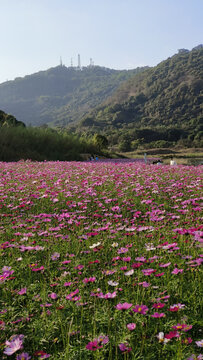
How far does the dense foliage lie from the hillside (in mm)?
45548

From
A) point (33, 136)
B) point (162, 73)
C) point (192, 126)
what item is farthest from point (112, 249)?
point (162, 73)

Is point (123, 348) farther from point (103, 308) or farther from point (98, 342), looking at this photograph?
point (103, 308)

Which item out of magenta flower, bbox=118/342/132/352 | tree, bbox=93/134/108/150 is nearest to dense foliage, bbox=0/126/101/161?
tree, bbox=93/134/108/150

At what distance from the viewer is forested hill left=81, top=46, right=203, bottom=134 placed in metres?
95.8

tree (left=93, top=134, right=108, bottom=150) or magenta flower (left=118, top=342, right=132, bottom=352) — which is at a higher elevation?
tree (left=93, top=134, right=108, bottom=150)

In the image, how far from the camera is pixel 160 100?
116 m

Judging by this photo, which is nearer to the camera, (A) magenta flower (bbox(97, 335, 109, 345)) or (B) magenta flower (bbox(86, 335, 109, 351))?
(B) magenta flower (bbox(86, 335, 109, 351))

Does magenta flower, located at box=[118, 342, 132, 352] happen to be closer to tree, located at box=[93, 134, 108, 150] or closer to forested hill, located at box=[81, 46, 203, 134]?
tree, located at box=[93, 134, 108, 150]

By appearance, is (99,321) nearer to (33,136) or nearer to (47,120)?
(33,136)

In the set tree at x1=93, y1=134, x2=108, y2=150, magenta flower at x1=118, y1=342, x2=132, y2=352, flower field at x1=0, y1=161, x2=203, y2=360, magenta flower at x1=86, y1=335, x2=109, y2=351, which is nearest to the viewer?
magenta flower at x1=86, y1=335, x2=109, y2=351

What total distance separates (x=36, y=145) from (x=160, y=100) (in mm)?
102915

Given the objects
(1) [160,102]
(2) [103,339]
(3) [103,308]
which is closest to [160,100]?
(1) [160,102]

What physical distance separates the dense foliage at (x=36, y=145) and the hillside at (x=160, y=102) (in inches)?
1793

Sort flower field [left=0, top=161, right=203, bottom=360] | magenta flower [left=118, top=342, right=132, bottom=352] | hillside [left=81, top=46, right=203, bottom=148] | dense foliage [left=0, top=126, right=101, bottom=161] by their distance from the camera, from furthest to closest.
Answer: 1. hillside [left=81, top=46, right=203, bottom=148]
2. dense foliage [left=0, top=126, right=101, bottom=161]
3. flower field [left=0, top=161, right=203, bottom=360]
4. magenta flower [left=118, top=342, right=132, bottom=352]
